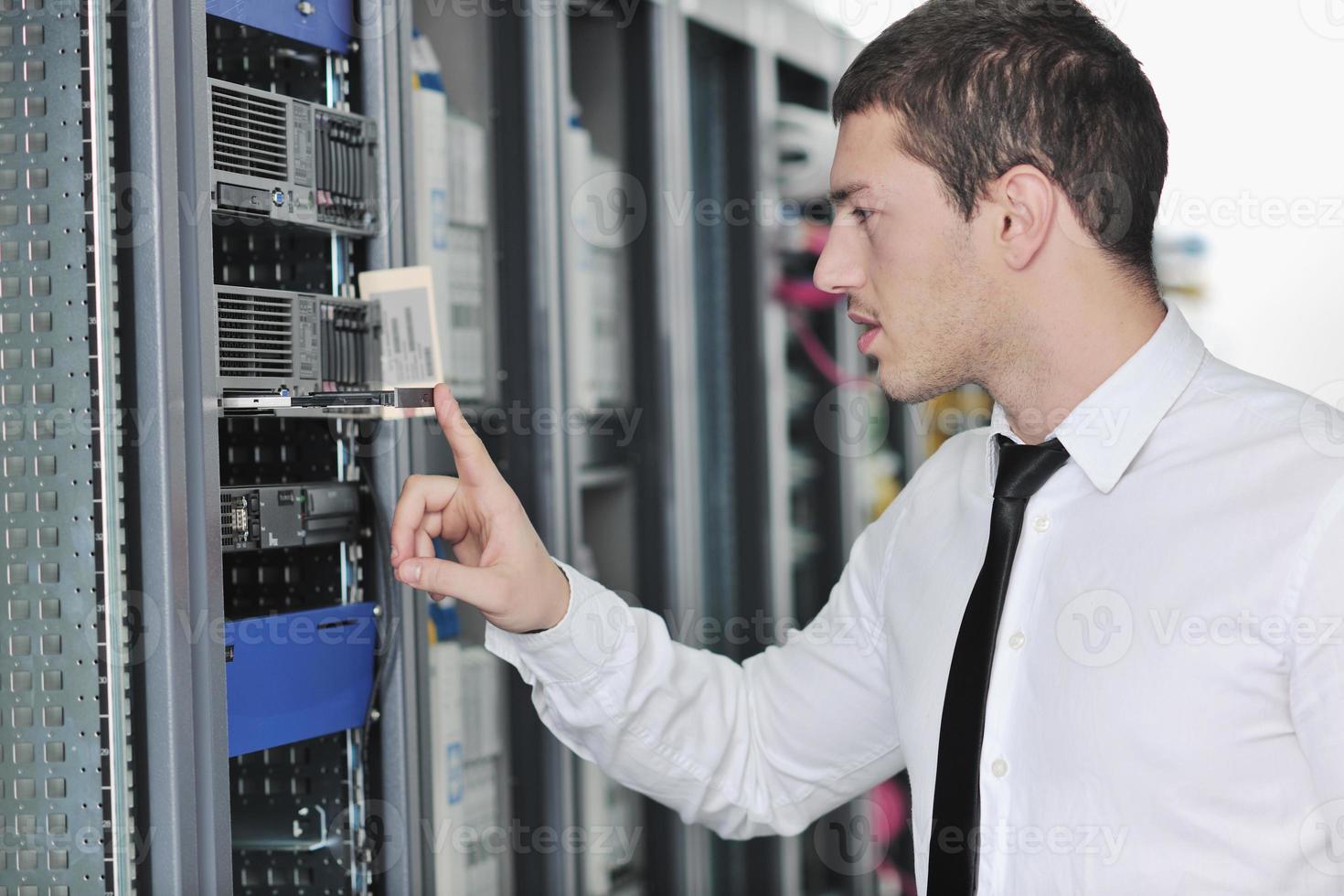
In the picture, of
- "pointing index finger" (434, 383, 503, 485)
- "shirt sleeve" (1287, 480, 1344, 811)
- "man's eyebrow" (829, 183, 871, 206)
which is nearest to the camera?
"shirt sleeve" (1287, 480, 1344, 811)

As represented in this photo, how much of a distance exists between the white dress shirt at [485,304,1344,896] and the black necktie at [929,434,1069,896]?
0.01m

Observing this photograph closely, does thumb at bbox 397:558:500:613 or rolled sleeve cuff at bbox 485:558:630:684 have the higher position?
thumb at bbox 397:558:500:613

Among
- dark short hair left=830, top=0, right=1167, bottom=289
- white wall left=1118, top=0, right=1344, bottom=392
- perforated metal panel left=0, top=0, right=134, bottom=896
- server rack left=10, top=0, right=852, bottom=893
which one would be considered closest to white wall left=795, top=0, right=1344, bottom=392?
white wall left=1118, top=0, right=1344, bottom=392

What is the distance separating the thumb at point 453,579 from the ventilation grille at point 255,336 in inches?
13.7

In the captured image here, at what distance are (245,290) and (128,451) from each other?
0.23 m

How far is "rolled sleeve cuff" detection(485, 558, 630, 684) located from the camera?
132cm

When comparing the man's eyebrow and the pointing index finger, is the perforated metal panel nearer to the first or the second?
the pointing index finger

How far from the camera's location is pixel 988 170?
127 cm

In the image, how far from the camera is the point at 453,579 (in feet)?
4.01

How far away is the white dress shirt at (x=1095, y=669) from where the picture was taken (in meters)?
1.09

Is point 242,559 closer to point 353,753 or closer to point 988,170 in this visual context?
point 353,753

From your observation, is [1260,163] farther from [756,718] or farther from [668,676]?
[668,676]

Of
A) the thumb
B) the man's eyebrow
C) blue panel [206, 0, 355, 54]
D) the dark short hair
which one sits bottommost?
the thumb

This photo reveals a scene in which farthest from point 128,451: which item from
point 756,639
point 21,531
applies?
point 756,639
